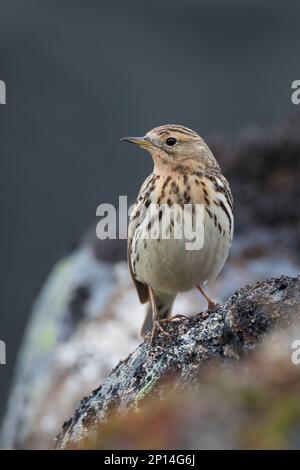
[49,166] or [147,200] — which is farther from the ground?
[49,166]

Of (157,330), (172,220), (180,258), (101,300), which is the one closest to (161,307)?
(180,258)

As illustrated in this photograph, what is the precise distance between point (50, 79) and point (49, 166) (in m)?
2.84

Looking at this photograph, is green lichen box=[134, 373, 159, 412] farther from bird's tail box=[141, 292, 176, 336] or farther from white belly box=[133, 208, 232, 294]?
bird's tail box=[141, 292, 176, 336]

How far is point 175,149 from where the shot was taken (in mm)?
7094

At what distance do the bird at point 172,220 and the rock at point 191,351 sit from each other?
1006 millimetres

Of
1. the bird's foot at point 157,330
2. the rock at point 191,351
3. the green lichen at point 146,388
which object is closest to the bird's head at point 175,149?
the bird's foot at point 157,330

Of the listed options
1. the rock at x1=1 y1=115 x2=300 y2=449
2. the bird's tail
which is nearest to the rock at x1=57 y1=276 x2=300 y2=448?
the bird's tail

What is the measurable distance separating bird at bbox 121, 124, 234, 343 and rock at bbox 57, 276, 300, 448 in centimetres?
101

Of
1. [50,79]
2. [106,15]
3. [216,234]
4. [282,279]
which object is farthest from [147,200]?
[106,15]

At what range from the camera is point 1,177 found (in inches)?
754

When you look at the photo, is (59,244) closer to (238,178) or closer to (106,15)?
(238,178)

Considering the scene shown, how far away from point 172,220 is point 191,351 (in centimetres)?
178

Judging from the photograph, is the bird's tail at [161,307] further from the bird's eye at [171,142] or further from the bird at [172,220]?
the bird's eye at [171,142]
